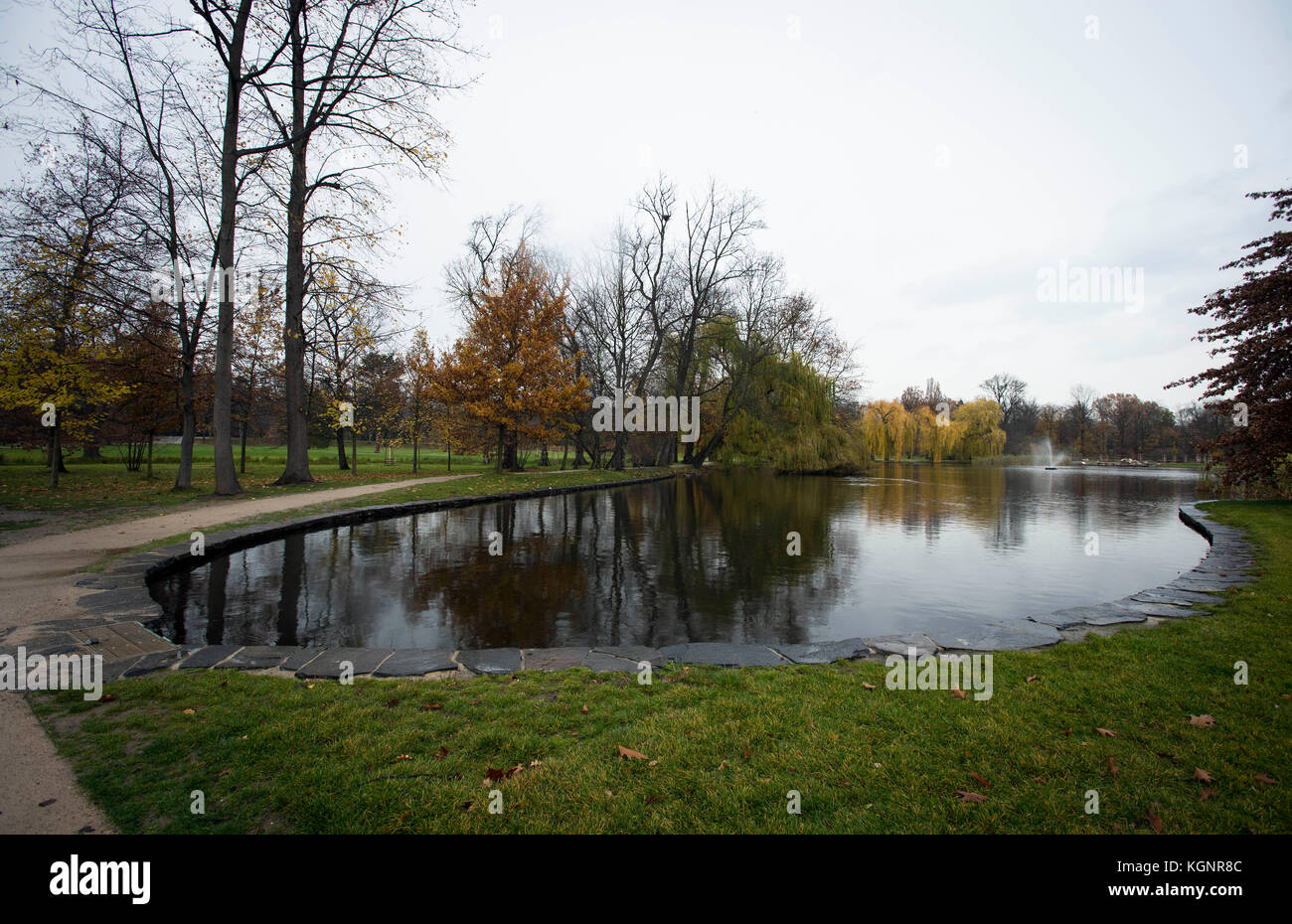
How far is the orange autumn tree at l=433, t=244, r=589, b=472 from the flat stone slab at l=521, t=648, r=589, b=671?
18.8 meters

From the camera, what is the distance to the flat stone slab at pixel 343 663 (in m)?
3.87

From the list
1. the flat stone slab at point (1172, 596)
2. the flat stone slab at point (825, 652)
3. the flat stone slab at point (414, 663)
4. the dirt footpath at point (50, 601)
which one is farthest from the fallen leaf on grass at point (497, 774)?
the flat stone slab at point (1172, 596)

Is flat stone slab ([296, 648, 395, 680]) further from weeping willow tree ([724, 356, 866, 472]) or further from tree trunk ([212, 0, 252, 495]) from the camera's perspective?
weeping willow tree ([724, 356, 866, 472])

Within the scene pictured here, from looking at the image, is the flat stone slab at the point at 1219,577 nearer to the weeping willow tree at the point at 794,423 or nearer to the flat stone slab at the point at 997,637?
the flat stone slab at the point at 997,637

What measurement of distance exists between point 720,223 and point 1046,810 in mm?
31378

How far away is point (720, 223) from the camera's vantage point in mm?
30062

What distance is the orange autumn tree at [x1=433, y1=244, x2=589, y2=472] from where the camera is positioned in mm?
22484

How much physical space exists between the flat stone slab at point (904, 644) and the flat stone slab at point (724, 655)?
2.76 ft

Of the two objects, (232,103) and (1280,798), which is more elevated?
(232,103)

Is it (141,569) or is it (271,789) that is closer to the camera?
(271,789)

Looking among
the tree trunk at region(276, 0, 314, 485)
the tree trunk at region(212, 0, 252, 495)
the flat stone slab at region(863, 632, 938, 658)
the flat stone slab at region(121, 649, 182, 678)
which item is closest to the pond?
the flat stone slab at region(863, 632, 938, 658)

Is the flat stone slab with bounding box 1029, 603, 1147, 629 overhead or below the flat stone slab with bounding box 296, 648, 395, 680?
overhead

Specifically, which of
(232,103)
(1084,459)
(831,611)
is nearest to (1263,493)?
(831,611)
